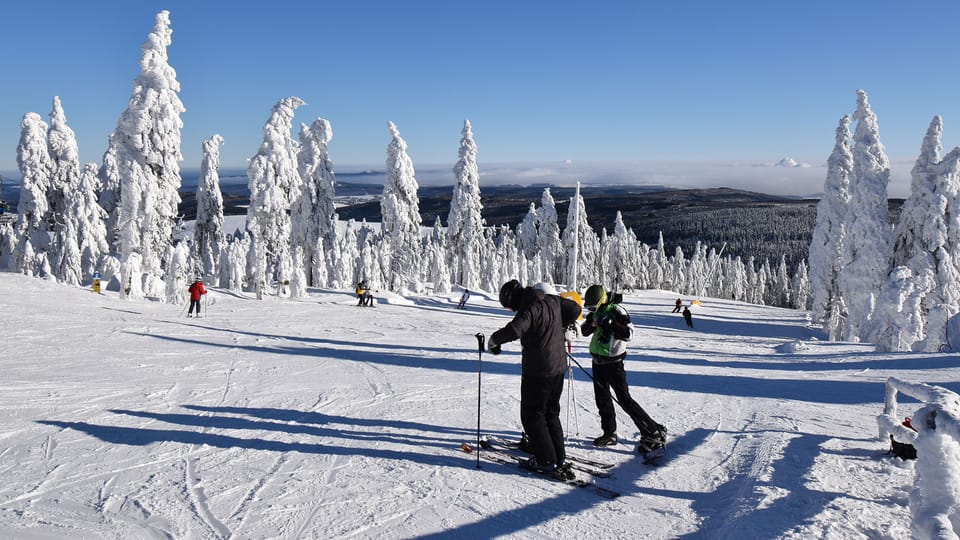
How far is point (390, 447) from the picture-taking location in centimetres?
637

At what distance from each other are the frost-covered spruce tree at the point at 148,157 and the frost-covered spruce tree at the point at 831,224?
34880 millimetres

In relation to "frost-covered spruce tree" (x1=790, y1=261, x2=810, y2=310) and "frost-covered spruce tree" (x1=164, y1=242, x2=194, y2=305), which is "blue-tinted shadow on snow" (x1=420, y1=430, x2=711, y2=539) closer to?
"frost-covered spruce tree" (x1=164, y1=242, x2=194, y2=305)

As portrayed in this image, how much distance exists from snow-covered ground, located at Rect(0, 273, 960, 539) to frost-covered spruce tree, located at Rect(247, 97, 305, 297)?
18197 millimetres

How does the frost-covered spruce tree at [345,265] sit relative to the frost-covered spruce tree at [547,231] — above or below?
below

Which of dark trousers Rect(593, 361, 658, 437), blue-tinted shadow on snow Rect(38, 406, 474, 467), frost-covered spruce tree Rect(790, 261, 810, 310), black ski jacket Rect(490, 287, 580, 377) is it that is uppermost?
black ski jacket Rect(490, 287, 580, 377)

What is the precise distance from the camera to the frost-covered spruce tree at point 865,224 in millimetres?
27672

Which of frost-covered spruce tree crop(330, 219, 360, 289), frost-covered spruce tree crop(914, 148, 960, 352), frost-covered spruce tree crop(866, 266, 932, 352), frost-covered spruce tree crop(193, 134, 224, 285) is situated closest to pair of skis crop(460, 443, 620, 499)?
frost-covered spruce tree crop(866, 266, 932, 352)

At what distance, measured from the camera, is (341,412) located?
7.81m

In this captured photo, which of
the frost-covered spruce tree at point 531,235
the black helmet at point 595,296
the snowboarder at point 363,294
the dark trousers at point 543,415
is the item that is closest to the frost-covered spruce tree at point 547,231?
the frost-covered spruce tree at point 531,235

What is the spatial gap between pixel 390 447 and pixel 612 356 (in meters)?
2.64

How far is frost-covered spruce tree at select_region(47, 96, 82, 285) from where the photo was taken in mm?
36781

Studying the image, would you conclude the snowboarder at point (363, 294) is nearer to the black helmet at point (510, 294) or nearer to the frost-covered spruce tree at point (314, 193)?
the frost-covered spruce tree at point (314, 193)

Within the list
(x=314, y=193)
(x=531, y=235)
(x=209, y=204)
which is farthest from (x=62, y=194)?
(x=531, y=235)

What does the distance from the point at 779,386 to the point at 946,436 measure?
6360mm
